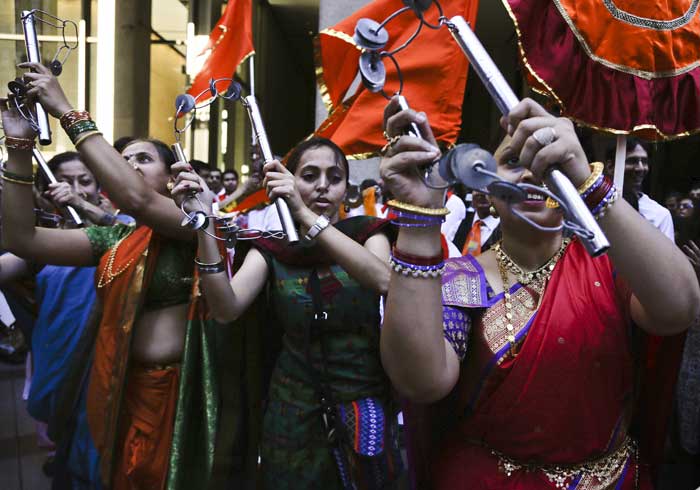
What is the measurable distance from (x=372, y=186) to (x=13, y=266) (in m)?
3.38

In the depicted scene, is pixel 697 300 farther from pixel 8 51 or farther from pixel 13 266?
pixel 8 51

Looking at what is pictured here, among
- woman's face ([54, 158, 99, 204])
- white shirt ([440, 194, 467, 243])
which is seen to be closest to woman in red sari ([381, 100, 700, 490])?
woman's face ([54, 158, 99, 204])

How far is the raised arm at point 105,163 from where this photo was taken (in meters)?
2.18

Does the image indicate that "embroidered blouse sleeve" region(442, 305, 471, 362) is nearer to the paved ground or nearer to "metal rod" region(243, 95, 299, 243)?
"metal rod" region(243, 95, 299, 243)

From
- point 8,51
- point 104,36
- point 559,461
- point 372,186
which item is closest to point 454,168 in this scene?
point 559,461

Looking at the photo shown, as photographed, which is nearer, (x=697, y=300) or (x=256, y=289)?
(x=697, y=300)

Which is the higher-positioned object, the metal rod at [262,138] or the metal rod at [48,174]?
the metal rod at [262,138]

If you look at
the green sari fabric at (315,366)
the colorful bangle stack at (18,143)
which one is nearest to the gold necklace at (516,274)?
the green sari fabric at (315,366)

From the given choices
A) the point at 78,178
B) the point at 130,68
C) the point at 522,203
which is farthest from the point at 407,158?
the point at 130,68

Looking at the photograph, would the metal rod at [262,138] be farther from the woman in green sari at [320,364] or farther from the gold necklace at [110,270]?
the gold necklace at [110,270]

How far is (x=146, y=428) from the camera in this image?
258cm

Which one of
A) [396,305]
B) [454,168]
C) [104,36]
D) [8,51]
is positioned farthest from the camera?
[104,36]

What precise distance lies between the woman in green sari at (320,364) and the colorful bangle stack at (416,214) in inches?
36.6

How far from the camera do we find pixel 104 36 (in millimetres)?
9938
